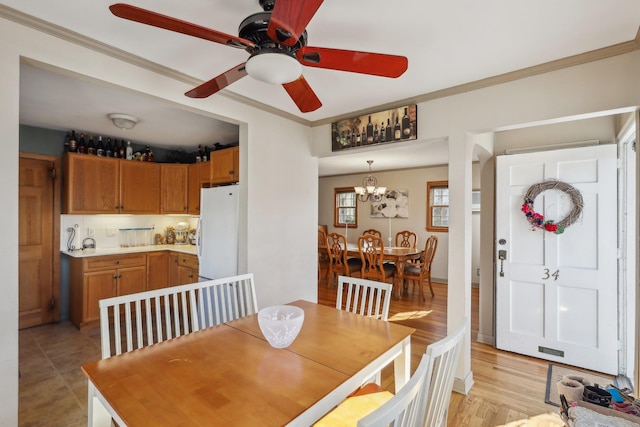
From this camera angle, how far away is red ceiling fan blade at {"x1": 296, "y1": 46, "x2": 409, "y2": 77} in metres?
1.37

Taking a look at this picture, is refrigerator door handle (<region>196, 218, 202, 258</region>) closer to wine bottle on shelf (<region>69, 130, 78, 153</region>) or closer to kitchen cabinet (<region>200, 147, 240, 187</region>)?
kitchen cabinet (<region>200, 147, 240, 187</region>)

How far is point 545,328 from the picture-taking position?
2889 millimetres

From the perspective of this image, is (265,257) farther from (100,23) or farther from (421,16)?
(421,16)

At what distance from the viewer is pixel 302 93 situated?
70.7 inches

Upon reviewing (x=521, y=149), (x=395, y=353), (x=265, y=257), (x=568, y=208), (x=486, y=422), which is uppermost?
(x=521, y=149)

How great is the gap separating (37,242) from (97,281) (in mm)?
840

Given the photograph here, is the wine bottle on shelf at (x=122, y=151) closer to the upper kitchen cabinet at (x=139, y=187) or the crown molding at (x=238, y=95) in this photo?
the upper kitchen cabinet at (x=139, y=187)

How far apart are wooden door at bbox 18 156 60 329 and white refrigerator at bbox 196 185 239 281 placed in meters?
1.96

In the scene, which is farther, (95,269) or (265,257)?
(95,269)

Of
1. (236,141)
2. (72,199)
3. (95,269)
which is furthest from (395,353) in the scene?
(72,199)

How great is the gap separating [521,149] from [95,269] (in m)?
4.78

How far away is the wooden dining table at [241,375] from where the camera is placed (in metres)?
1.00

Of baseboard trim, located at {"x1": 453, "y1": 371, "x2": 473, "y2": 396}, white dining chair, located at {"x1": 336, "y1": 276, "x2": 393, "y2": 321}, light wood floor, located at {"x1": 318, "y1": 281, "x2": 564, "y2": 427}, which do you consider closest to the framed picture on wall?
light wood floor, located at {"x1": 318, "y1": 281, "x2": 564, "y2": 427}

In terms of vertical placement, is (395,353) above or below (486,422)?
above
